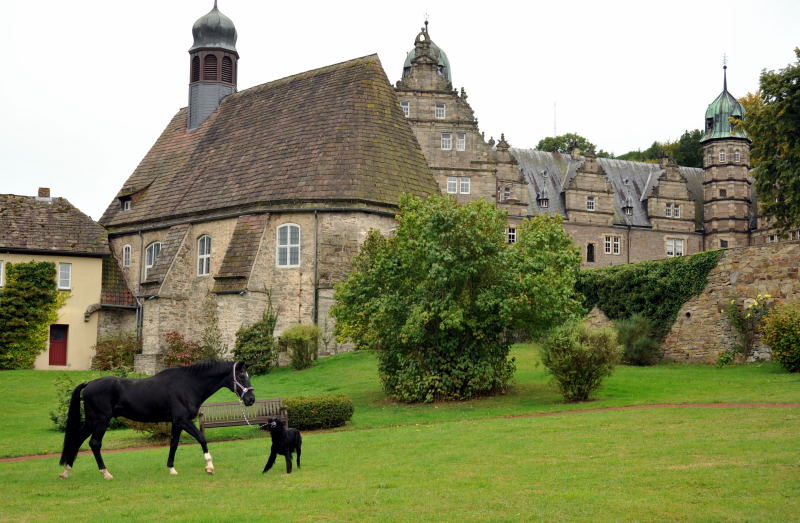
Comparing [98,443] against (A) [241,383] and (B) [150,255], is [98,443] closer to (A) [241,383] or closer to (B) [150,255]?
(A) [241,383]

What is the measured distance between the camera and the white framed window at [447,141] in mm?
51375

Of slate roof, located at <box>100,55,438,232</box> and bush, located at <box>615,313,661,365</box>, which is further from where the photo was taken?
slate roof, located at <box>100,55,438,232</box>

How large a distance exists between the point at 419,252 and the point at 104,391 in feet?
37.4

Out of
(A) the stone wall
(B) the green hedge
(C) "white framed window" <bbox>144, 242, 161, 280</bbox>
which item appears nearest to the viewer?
(A) the stone wall

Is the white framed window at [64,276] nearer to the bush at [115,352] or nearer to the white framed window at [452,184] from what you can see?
the bush at [115,352]

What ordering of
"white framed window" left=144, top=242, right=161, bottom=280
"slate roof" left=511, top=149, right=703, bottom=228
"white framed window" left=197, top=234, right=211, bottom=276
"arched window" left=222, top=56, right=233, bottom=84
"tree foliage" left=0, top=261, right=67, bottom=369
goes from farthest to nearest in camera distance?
1. "slate roof" left=511, top=149, right=703, bottom=228
2. "arched window" left=222, top=56, right=233, bottom=84
3. "white framed window" left=144, top=242, right=161, bottom=280
4. "white framed window" left=197, top=234, right=211, bottom=276
5. "tree foliage" left=0, top=261, right=67, bottom=369

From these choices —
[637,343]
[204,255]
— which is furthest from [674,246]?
[204,255]

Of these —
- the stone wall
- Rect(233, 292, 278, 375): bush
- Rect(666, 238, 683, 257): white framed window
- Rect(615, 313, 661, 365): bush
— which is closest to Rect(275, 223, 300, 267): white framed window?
Rect(233, 292, 278, 375): bush

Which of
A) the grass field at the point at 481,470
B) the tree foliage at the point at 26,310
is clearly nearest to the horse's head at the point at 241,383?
the grass field at the point at 481,470

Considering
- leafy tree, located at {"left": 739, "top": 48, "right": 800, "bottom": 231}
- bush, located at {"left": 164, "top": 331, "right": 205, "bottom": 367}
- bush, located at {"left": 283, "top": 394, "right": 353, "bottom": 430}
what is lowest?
bush, located at {"left": 283, "top": 394, "right": 353, "bottom": 430}

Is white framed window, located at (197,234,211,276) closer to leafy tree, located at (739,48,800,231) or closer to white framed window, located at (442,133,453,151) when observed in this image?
white framed window, located at (442,133,453,151)

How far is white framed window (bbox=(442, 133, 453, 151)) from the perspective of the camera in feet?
169

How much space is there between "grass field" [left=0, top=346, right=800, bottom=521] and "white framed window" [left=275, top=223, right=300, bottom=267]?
48.2 ft

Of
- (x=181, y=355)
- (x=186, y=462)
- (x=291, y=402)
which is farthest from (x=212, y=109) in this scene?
(x=186, y=462)
